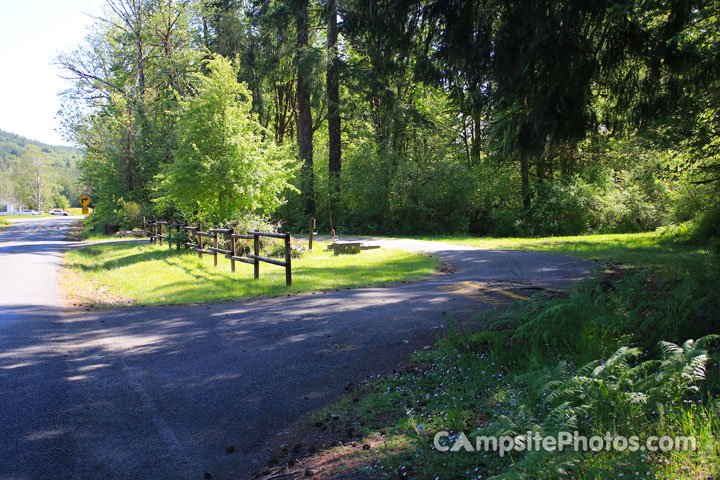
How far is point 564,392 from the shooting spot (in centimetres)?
303

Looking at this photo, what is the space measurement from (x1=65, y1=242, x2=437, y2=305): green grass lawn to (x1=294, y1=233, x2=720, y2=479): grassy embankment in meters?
6.04

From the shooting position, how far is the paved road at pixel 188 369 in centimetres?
360

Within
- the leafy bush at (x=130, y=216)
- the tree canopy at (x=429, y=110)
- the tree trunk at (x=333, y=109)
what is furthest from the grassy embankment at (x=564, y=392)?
the leafy bush at (x=130, y=216)

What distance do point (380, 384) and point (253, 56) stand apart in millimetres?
29253

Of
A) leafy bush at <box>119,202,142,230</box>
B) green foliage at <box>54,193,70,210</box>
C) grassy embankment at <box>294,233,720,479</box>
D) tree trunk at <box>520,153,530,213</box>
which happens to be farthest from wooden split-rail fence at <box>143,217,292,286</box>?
green foliage at <box>54,193,70,210</box>

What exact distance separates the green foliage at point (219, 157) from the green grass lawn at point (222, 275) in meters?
2.24

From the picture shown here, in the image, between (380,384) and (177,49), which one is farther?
(177,49)

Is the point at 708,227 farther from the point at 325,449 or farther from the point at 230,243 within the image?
the point at 325,449

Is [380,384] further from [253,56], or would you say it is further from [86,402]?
[253,56]

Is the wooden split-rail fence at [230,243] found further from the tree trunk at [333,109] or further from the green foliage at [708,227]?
the green foliage at [708,227]

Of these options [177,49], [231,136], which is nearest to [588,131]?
[231,136]

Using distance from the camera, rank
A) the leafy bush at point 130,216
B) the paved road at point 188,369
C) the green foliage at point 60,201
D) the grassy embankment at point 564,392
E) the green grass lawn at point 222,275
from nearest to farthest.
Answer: the grassy embankment at point 564,392 < the paved road at point 188,369 < the green grass lawn at point 222,275 < the leafy bush at point 130,216 < the green foliage at point 60,201

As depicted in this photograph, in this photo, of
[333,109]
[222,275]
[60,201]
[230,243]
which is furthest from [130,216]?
[60,201]

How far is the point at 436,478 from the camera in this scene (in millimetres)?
2799
